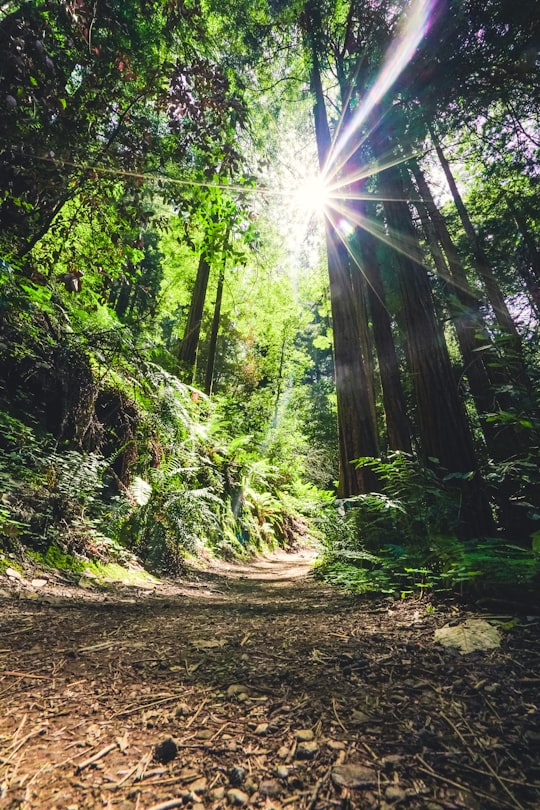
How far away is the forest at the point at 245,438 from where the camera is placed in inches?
46.6

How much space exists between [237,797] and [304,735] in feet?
0.97

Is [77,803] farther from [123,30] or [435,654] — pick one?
[123,30]

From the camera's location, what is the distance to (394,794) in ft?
2.87

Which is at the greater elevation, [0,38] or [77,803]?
[0,38]

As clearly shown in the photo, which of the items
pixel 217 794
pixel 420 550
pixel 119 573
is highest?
pixel 420 550

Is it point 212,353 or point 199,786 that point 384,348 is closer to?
point 199,786

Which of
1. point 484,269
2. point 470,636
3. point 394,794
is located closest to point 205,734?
point 394,794

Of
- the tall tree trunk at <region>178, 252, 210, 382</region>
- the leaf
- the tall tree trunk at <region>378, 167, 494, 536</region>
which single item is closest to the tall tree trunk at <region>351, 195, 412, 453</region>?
the tall tree trunk at <region>378, 167, 494, 536</region>

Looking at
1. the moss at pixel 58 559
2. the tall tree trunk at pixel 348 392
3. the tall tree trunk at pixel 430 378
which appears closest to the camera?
the moss at pixel 58 559

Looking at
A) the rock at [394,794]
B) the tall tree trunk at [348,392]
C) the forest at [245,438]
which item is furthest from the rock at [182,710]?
the tall tree trunk at [348,392]

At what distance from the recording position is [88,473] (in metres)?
3.90

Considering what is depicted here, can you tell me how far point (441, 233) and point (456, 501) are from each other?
9.00 metres

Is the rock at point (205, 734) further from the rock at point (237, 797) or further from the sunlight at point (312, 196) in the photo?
the sunlight at point (312, 196)

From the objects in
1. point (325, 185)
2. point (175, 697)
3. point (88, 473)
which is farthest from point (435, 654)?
point (325, 185)
